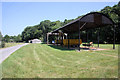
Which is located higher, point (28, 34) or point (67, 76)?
point (28, 34)

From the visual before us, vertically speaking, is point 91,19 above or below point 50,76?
above

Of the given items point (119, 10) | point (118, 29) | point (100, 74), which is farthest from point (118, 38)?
point (100, 74)

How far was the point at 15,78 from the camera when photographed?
12.5 feet

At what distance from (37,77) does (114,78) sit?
273 cm

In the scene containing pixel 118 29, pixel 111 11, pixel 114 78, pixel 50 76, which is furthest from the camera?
pixel 111 11

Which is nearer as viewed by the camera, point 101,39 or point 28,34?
point 101,39

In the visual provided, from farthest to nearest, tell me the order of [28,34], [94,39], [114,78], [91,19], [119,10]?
[28,34]
[94,39]
[119,10]
[91,19]
[114,78]

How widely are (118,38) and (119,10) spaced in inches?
329

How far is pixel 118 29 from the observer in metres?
29.6

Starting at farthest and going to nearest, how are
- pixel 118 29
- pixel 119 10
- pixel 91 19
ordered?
pixel 119 10 → pixel 118 29 → pixel 91 19

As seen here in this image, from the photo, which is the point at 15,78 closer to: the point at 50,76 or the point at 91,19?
the point at 50,76

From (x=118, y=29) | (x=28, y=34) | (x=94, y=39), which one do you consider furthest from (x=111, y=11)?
(x=28, y=34)

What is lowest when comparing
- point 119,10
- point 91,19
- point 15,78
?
point 15,78

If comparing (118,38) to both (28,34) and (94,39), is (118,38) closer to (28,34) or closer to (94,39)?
(94,39)
